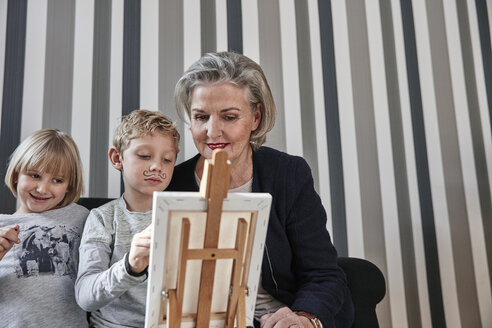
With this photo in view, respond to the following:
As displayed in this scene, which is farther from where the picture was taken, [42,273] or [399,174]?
[399,174]

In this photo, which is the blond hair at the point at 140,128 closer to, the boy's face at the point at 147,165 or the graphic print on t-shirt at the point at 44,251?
the boy's face at the point at 147,165

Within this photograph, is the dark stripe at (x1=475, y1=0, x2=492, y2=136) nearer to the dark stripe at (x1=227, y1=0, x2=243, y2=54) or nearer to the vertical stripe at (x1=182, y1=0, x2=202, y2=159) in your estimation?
the dark stripe at (x1=227, y1=0, x2=243, y2=54)

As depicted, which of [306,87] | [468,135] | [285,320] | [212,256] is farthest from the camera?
[468,135]

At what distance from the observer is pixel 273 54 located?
201cm

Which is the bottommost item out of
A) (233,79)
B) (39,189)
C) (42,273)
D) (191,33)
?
(42,273)

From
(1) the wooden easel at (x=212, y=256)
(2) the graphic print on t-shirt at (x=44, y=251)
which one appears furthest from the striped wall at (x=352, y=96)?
(1) the wooden easel at (x=212, y=256)

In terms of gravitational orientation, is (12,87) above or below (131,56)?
below

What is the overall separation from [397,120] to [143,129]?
4.45 feet

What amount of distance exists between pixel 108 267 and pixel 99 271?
0.05 meters

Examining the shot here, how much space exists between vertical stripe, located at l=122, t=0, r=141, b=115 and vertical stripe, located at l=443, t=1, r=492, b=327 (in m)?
1.56

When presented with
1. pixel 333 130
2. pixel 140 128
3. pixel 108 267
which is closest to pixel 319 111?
pixel 333 130

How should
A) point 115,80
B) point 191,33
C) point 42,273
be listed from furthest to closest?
point 191,33 < point 115,80 < point 42,273

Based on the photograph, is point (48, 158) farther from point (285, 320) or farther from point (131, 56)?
point (285, 320)

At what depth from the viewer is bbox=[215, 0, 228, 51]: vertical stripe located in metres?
1.94
